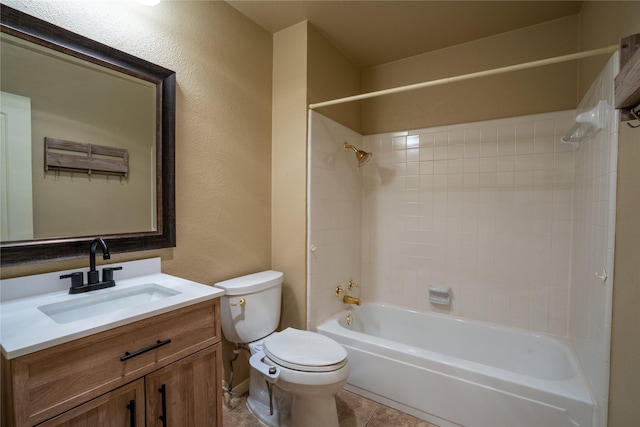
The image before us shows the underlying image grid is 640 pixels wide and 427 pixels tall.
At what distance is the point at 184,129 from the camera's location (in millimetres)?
1620

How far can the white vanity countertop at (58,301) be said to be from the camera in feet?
2.61

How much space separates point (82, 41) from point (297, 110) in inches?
45.9

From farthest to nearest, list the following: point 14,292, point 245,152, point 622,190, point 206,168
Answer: point 245,152, point 206,168, point 622,190, point 14,292

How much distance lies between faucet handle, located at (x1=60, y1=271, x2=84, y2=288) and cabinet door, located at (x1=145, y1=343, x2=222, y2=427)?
49cm

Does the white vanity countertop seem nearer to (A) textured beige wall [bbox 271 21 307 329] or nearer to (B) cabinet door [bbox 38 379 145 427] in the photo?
(B) cabinet door [bbox 38 379 145 427]

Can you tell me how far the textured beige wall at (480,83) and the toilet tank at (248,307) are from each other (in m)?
1.66

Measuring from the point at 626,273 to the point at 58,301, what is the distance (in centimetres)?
212

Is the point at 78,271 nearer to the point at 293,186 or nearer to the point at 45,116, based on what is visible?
the point at 45,116

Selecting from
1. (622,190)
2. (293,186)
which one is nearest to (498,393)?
(622,190)

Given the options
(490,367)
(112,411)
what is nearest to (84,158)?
(112,411)

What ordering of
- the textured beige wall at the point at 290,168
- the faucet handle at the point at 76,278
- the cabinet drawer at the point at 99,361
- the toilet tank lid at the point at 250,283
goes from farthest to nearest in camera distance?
the textured beige wall at the point at 290,168 < the toilet tank lid at the point at 250,283 < the faucet handle at the point at 76,278 < the cabinet drawer at the point at 99,361

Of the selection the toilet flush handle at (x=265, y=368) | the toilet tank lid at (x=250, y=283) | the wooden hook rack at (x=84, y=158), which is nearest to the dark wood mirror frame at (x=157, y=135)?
the wooden hook rack at (x=84, y=158)

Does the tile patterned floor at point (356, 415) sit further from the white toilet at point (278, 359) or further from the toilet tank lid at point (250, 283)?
the toilet tank lid at point (250, 283)

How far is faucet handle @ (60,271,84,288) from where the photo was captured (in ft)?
3.84
